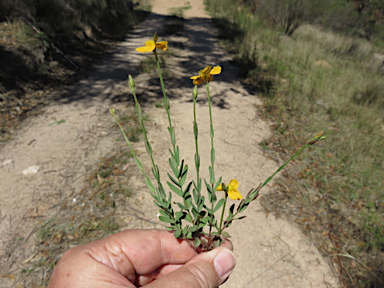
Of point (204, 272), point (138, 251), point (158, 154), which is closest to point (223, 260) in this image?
point (204, 272)

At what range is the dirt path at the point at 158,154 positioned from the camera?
2.30 meters

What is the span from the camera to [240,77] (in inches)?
231

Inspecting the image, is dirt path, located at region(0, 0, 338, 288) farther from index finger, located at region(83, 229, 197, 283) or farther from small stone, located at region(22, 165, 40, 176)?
index finger, located at region(83, 229, 197, 283)

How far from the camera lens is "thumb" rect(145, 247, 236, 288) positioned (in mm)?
1142

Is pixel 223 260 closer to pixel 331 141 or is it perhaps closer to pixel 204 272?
pixel 204 272

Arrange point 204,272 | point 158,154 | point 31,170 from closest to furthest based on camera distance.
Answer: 1. point 204,272
2. point 31,170
3. point 158,154

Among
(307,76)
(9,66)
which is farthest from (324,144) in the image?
(9,66)

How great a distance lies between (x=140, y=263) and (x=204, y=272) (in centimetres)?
46

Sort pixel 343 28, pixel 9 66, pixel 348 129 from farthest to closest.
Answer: pixel 343 28, pixel 9 66, pixel 348 129

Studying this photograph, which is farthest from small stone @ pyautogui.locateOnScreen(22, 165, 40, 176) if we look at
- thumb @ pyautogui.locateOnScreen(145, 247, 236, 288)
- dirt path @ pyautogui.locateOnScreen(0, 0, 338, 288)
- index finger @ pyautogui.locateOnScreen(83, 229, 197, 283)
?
thumb @ pyautogui.locateOnScreen(145, 247, 236, 288)

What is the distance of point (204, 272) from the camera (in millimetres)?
1252

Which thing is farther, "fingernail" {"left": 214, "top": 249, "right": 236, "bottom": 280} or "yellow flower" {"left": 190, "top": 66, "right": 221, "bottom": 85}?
"fingernail" {"left": 214, "top": 249, "right": 236, "bottom": 280}

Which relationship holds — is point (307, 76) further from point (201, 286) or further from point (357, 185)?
point (201, 286)

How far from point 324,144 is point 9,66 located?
6200 millimetres
